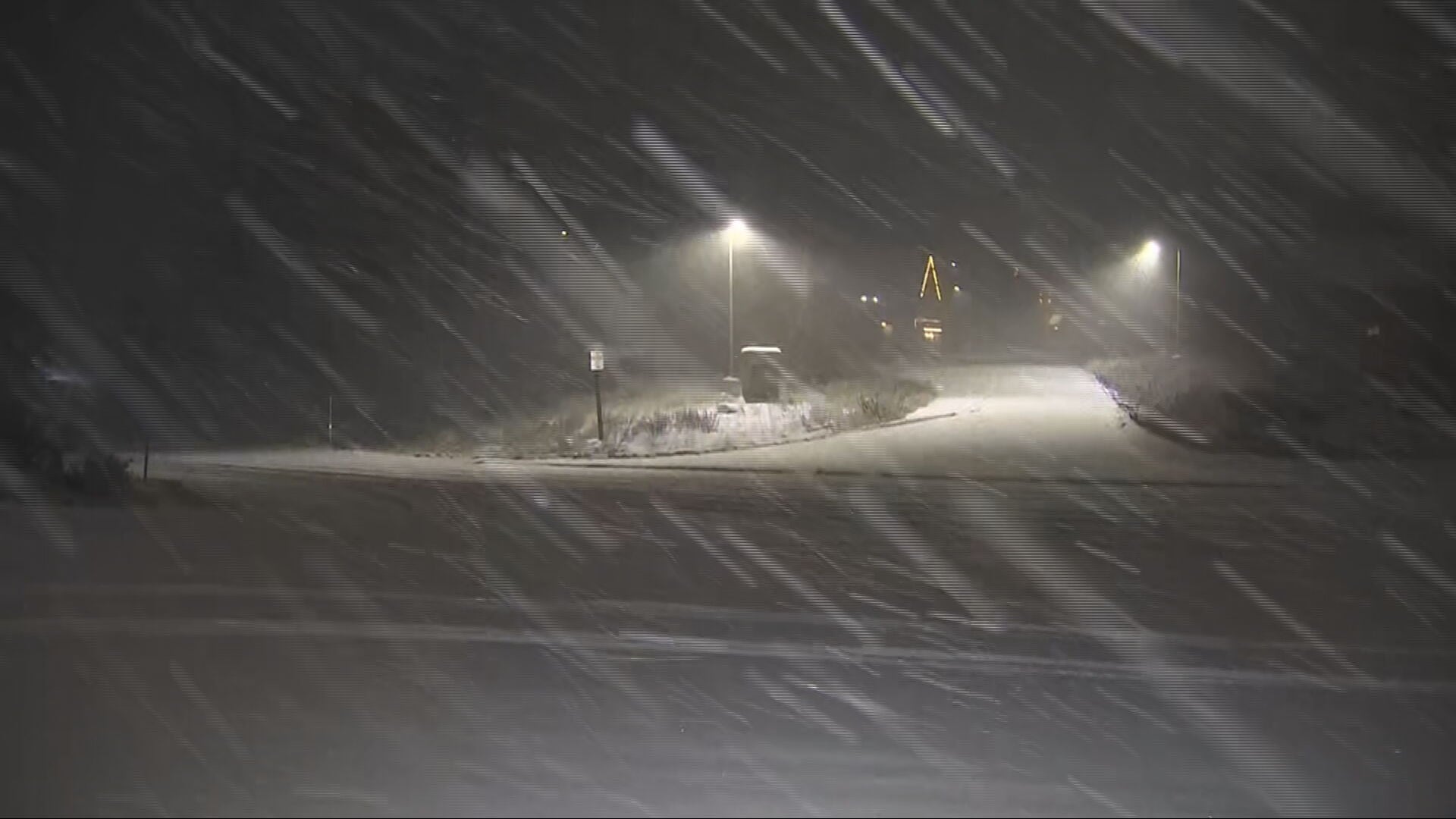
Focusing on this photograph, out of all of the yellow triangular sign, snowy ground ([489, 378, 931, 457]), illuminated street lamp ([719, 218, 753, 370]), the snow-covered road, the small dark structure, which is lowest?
the snow-covered road

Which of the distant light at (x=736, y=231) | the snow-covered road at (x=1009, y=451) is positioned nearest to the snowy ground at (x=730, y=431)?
the snow-covered road at (x=1009, y=451)

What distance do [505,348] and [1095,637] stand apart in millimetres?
47324

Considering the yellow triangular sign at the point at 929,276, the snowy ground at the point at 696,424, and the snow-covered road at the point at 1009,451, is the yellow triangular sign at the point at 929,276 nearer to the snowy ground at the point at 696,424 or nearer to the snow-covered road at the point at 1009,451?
the snowy ground at the point at 696,424

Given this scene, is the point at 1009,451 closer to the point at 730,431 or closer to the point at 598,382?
the point at 730,431

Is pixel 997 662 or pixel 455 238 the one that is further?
pixel 455 238

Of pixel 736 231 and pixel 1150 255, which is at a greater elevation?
pixel 1150 255

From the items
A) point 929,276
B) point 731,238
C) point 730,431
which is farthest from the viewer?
point 929,276

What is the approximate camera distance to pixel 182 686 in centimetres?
897

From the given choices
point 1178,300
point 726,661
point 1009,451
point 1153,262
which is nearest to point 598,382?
point 1009,451

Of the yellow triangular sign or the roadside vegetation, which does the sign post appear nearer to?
the roadside vegetation

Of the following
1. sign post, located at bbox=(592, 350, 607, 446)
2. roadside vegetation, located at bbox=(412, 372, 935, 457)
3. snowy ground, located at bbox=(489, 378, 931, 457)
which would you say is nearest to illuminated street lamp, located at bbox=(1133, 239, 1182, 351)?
roadside vegetation, located at bbox=(412, 372, 935, 457)

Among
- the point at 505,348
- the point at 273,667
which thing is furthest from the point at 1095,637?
the point at 505,348

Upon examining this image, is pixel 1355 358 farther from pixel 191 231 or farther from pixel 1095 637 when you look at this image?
pixel 191 231

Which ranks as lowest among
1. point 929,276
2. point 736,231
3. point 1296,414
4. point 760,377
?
point 1296,414
